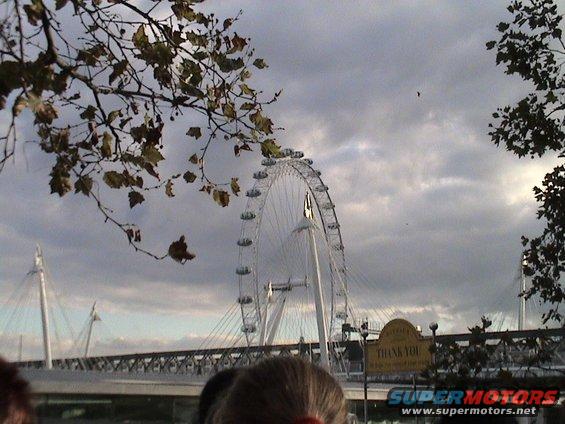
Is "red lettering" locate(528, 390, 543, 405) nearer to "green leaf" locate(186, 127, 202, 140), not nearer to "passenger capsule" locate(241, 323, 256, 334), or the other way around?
"green leaf" locate(186, 127, 202, 140)

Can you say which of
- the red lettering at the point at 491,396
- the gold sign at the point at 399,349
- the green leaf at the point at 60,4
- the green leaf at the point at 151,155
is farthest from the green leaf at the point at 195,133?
the gold sign at the point at 399,349

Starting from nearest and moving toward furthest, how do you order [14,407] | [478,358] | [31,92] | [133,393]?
1. [14,407]
2. [31,92]
3. [478,358]
4. [133,393]

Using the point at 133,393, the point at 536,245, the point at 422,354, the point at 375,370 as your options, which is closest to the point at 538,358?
the point at 536,245

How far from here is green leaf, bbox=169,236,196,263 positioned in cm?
457

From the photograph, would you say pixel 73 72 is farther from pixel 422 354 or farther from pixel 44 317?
pixel 44 317

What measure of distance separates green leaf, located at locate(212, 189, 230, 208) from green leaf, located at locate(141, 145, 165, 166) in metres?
0.65

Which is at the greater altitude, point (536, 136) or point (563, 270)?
point (536, 136)

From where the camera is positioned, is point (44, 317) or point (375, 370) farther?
point (44, 317)

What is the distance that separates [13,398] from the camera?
197 centimetres

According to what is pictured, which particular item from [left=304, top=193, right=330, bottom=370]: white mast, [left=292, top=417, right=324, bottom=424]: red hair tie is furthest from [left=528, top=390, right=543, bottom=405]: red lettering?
[left=304, top=193, right=330, bottom=370]: white mast

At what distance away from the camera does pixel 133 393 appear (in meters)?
16.1

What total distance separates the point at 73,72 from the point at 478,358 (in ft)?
15.2

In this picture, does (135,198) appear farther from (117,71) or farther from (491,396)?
(491,396)

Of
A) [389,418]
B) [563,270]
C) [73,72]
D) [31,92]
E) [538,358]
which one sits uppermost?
[73,72]
